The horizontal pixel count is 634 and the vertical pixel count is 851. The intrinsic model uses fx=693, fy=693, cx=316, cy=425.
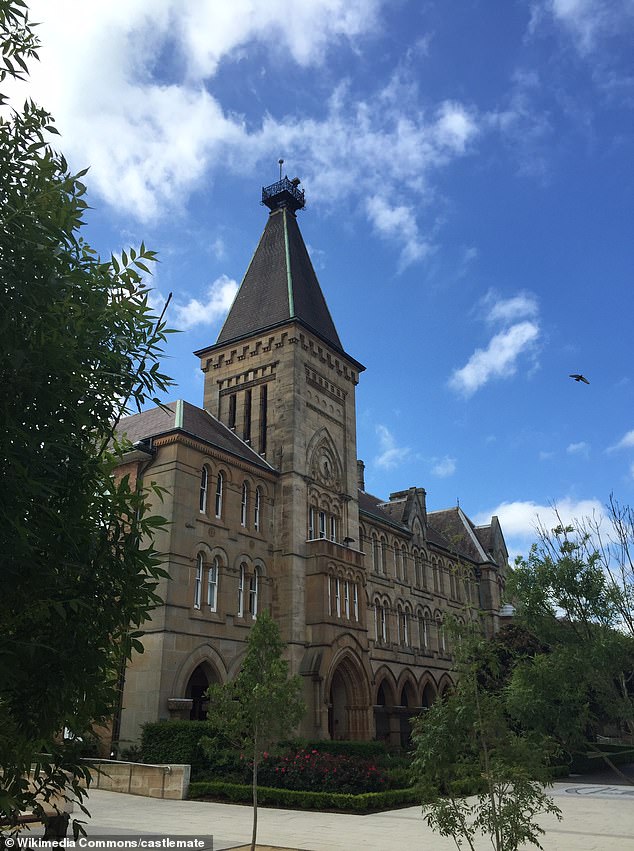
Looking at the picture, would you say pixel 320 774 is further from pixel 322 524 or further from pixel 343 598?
pixel 322 524

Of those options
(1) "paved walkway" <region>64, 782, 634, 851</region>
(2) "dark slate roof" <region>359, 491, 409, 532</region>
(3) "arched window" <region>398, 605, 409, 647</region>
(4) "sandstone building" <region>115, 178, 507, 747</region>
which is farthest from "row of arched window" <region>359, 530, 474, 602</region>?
(1) "paved walkway" <region>64, 782, 634, 851</region>

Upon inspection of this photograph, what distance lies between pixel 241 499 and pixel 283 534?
2.88m

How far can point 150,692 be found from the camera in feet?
81.5

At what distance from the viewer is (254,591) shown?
3059 cm

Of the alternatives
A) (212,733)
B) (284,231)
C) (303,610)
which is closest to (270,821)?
(212,733)

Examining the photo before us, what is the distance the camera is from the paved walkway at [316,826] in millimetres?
14070

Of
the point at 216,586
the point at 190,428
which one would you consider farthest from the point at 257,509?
the point at 190,428

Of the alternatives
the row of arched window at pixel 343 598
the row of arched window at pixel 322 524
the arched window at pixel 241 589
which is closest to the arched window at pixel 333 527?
the row of arched window at pixel 322 524

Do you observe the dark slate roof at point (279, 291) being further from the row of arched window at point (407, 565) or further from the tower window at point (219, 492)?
the row of arched window at point (407, 565)

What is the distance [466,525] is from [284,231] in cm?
3031

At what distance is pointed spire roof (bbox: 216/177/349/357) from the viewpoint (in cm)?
3769

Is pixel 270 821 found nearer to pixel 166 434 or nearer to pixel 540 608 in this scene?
pixel 540 608

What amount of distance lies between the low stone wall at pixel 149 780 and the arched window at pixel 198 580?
21.3 ft

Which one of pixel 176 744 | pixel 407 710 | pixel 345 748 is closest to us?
pixel 176 744
